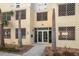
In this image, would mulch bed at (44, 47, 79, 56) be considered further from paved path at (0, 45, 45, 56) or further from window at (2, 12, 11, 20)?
window at (2, 12, 11, 20)

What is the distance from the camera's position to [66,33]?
22.0ft

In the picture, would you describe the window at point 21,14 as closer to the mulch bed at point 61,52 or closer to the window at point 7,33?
the window at point 7,33

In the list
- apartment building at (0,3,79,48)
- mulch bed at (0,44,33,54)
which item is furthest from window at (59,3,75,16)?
mulch bed at (0,44,33,54)

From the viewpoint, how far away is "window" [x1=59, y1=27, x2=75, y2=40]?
6564 mm

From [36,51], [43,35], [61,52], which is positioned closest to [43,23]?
[43,35]

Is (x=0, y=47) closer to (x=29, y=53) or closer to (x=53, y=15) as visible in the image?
(x=29, y=53)

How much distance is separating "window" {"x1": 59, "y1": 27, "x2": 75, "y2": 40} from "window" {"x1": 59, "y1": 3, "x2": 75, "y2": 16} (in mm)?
344

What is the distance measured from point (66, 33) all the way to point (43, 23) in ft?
1.99

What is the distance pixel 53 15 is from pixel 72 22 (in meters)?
0.46

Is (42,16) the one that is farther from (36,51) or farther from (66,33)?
(36,51)

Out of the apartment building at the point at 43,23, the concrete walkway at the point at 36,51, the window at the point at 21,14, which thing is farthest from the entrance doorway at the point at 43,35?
the window at the point at 21,14

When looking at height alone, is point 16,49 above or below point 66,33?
below

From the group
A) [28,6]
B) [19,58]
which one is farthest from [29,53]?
[28,6]

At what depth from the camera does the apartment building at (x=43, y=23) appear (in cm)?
650
